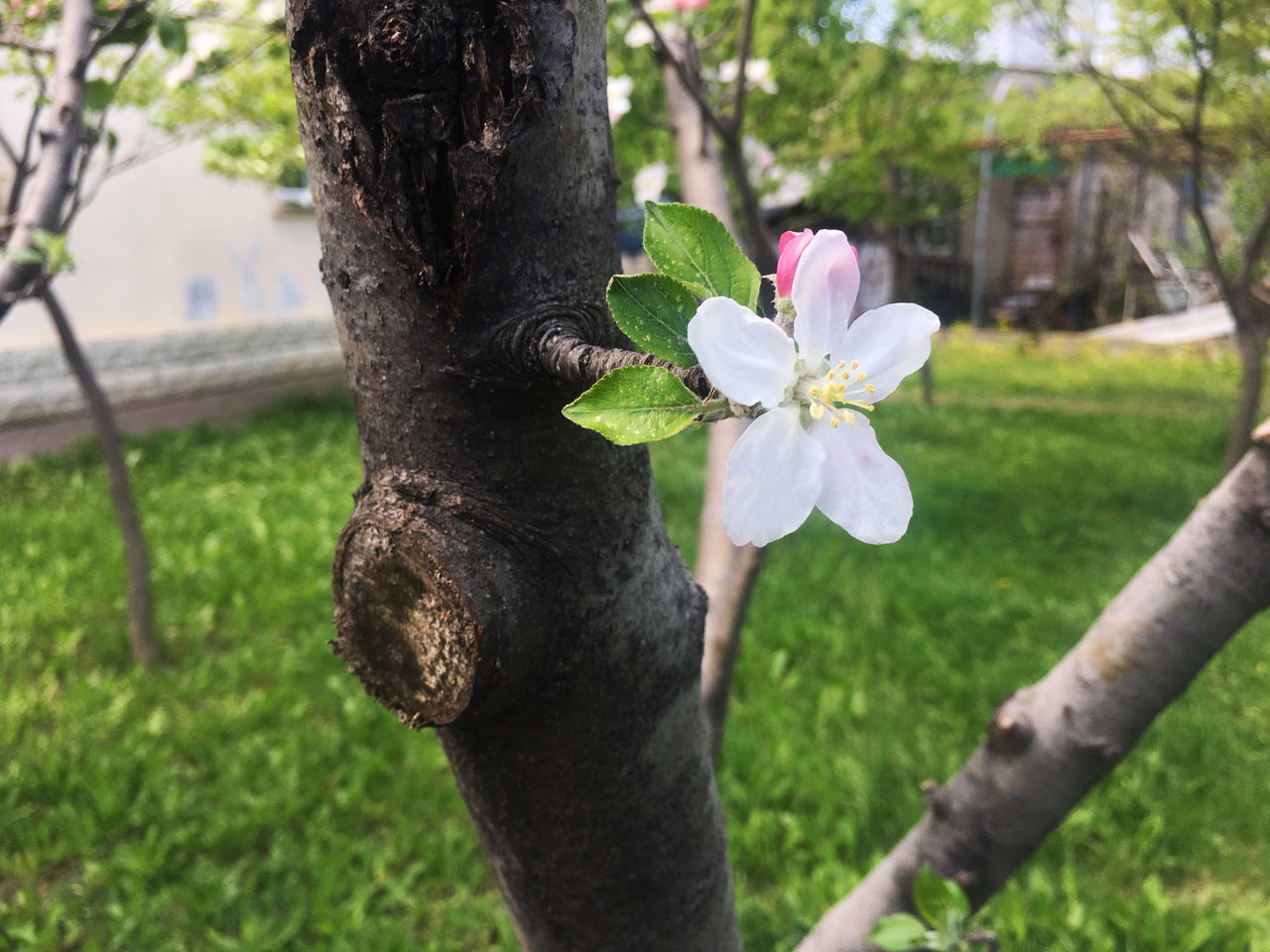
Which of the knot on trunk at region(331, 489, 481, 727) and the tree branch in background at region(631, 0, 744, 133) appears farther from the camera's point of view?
the tree branch in background at region(631, 0, 744, 133)

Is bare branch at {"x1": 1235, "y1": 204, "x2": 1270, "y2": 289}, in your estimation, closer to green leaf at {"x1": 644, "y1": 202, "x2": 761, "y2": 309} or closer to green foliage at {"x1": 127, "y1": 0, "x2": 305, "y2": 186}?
green leaf at {"x1": 644, "y1": 202, "x2": 761, "y2": 309}

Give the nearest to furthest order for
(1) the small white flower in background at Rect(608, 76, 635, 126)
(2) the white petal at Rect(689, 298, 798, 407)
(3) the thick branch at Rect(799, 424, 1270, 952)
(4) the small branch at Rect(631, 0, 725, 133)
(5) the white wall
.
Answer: (2) the white petal at Rect(689, 298, 798, 407) < (3) the thick branch at Rect(799, 424, 1270, 952) < (4) the small branch at Rect(631, 0, 725, 133) < (1) the small white flower in background at Rect(608, 76, 635, 126) < (5) the white wall

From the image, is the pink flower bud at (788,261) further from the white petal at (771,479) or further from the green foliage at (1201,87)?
the green foliage at (1201,87)

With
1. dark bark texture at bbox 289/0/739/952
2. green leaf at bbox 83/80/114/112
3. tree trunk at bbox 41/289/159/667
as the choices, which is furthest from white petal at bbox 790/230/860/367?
tree trunk at bbox 41/289/159/667

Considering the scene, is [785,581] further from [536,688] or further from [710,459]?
[536,688]

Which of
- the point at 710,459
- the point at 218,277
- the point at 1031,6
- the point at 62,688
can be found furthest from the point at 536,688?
the point at 218,277

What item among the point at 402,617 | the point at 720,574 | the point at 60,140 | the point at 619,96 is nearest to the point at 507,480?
the point at 402,617

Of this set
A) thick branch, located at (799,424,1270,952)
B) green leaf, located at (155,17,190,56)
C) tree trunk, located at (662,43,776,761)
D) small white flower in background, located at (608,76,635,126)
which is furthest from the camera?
small white flower in background, located at (608,76,635,126)

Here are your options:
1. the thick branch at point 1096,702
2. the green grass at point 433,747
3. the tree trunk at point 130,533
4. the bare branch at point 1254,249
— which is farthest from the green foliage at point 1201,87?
the tree trunk at point 130,533
